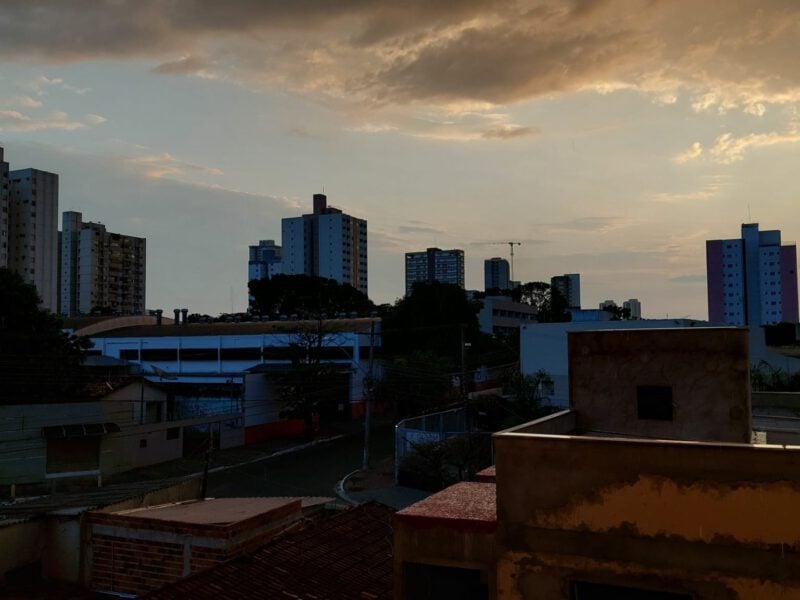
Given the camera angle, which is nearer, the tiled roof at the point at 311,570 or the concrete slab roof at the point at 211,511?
the tiled roof at the point at 311,570

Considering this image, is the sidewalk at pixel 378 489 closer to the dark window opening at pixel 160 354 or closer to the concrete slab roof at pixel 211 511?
the concrete slab roof at pixel 211 511

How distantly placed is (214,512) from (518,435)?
6848 millimetres

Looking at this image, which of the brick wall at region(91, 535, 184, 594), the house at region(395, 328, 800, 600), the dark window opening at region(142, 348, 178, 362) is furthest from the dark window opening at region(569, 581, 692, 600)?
the dark window opening at region(142, 348, 178, 362)

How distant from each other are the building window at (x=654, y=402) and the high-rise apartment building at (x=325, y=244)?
13131cm

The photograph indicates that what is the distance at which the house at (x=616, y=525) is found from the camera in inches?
252

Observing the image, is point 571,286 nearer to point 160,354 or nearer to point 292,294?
point 292,294

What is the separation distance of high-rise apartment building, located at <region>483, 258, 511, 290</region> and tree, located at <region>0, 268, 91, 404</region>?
494 feet

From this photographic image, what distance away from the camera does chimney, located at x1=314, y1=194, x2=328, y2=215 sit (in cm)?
14612

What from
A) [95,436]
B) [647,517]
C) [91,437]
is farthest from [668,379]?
[91,437]

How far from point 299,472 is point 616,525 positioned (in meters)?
28.2

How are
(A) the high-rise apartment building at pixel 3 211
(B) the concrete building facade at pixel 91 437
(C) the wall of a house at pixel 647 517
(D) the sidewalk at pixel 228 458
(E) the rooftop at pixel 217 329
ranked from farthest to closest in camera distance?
(A) the high-rise apartment building at pixel 3 211 < (E) the rooftop at pixel 217 329 < (D) the sidewalk at pixel 228 458 < (B) the concrete building facade at pixel 91 437 < (C) the wall of a house at pixel 647 517

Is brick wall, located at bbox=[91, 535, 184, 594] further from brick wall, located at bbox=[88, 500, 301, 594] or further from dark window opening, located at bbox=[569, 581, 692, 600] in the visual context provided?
dark window opening, located at bbox=[569, 581, 692, 600]

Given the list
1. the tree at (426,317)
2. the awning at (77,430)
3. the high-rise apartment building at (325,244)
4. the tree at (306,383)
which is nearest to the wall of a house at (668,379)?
the awning at (77,430)

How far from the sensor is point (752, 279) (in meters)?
114
